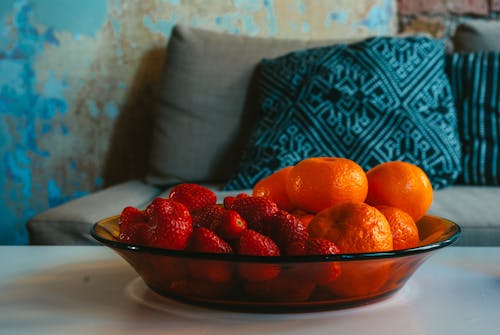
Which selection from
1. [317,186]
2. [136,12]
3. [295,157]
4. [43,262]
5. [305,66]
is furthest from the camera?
Result: [136,12]

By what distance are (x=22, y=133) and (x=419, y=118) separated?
1.39m

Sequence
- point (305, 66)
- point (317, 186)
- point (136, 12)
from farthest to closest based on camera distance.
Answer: point (136, 12) → point (305, 66) → point (317, 186)

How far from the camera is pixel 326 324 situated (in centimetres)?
54

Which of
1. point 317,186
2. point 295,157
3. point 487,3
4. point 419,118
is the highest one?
point 487,3

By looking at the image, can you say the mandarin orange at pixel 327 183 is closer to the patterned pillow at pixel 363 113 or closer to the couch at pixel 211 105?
the patterned pillow at pixel 363 113

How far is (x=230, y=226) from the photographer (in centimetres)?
56

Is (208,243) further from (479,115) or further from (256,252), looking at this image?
(479,115)

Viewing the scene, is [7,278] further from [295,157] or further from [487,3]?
[487,3]

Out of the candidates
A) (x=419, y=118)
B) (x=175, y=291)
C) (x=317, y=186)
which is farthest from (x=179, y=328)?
(x=419, y=118)

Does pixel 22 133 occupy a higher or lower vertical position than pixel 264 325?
lower

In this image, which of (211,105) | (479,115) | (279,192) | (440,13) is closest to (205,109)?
(211,105)

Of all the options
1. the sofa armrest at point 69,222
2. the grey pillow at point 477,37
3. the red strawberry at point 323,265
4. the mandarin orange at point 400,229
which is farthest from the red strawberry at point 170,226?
the grey pillow at point 477,37

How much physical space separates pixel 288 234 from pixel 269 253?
0.03m

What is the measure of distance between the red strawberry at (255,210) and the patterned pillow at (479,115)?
1197 millimetres
